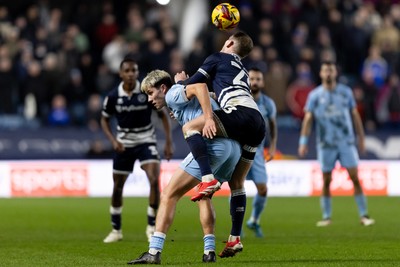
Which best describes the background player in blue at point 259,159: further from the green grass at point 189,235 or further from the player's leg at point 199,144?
the player's leg at point 199,144

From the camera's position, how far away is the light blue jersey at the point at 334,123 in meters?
18.6

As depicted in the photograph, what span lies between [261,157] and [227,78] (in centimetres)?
524

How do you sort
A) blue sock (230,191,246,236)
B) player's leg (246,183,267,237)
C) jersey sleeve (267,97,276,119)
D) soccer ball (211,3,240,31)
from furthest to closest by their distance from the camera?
jersey sleeve (267,97,276,119)
player's leg (246,183,267,237)
blue sock (230,191,246,236)
soccer ball (211,3,240,31)

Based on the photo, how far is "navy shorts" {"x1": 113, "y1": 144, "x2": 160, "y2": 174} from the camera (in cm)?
1559

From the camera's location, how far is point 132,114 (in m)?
15.6

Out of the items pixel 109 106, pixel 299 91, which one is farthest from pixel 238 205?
pixel 299 91

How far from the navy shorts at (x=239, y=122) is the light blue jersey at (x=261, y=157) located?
4.77 m

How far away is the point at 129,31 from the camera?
1128 inches

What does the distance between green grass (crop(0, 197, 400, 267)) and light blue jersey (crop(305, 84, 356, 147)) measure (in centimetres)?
150

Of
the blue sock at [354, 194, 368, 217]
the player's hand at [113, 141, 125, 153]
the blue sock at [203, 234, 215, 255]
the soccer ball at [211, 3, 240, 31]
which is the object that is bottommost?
the blue sock at [354, 194, 368, 217]

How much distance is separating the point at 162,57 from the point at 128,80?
11.9 meters

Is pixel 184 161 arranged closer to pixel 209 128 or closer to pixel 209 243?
pixel 209 128

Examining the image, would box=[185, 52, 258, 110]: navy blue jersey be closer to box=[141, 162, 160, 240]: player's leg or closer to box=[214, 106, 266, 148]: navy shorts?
box=[214, 106, 266, 148]: navy shorts

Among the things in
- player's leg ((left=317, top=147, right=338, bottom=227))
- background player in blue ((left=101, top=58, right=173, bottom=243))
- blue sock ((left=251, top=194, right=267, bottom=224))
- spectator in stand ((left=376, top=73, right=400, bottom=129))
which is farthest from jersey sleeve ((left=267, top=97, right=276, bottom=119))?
spectator in stand ((left=376, top=73, right=400, bottom=129))
